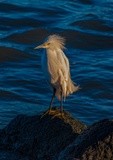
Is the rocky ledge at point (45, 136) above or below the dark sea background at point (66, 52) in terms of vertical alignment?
above

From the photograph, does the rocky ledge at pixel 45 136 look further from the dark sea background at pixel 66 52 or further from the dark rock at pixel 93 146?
the dark sea background at pixel 66 52

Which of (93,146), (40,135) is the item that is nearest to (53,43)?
(40,135)

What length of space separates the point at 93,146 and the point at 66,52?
1033 cm

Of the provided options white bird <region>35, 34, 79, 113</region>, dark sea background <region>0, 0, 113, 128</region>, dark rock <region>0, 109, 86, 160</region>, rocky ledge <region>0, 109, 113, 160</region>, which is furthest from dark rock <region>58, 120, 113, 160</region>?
dark sea background <region>0, 0, 113, 128</region>

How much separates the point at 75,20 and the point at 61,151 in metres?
13.3

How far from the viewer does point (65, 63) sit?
30.2 ft

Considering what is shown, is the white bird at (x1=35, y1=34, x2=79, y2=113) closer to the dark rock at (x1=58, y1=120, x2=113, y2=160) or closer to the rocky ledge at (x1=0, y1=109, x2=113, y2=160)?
the rocky ledge at (x1=0, y1=109, x2=113, y2=160)

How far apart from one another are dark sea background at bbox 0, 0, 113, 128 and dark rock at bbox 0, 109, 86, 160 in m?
3.61

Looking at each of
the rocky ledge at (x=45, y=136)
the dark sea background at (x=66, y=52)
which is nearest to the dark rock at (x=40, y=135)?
the rocky ledge at (x=45, y=136)

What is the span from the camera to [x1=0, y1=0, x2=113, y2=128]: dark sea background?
14.3 m

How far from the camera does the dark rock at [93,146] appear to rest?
7.37 m

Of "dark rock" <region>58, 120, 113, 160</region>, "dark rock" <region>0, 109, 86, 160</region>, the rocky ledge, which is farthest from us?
"dark rock" <region>0, 109, 86, 160</region>

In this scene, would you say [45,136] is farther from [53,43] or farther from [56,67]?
[53,43]

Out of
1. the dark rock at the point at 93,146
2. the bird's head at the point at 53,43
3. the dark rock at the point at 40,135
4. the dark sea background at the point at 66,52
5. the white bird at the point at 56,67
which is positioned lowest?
the dark sea background at the point at 66,52
